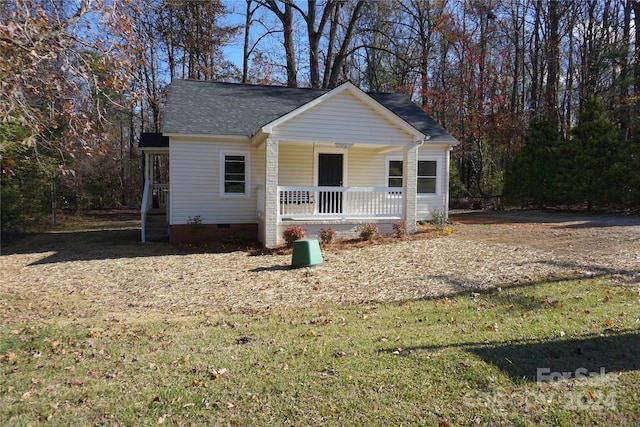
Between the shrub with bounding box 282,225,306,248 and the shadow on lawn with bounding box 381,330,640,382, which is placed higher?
the shrub with bounding box 282,225,306,248

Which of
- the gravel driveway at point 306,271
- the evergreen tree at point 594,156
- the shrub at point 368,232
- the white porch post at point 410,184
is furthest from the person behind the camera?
the evergreen tree at point 594,156

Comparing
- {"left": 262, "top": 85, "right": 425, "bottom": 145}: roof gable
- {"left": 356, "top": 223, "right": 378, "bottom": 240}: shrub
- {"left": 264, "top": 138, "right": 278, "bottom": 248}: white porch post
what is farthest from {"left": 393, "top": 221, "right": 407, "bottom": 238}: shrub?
{"left": 264, "top": 138, "right": 278, "bottom": 248}: white porch post

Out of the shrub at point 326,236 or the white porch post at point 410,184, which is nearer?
the shrub at point 326,236

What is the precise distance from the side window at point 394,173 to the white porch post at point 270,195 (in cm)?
549

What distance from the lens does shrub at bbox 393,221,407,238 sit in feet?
40.3

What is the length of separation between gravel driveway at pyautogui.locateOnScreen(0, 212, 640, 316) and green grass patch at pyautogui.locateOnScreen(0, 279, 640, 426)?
0.83 m

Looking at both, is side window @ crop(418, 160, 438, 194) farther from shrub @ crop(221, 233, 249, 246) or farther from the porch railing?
shrub @ crop(221, 233, 249, 246)

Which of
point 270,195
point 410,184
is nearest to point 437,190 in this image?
point 410,184

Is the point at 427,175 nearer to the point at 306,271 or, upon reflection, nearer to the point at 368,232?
the point at 368,232

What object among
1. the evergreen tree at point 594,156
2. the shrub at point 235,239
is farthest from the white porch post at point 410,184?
the evergreen tree at point 594,156

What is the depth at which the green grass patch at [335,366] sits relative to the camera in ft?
10.5

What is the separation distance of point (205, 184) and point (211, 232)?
1.49 metres

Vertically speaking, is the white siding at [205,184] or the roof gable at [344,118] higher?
the roof gable at [344,118]

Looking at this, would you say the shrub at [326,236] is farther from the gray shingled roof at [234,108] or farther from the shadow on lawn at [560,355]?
the shadow on lawn at [560,355]
